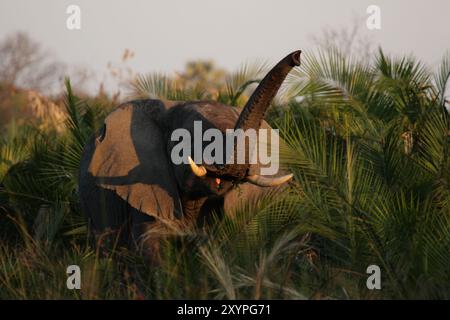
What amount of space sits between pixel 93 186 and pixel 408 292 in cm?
370

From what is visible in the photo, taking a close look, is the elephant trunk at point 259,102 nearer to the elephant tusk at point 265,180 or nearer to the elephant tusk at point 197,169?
the elephant tusk at point 265,180

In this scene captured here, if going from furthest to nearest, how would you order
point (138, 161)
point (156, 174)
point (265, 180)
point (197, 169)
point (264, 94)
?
point (138, 161), point (156, 174), point (265, 180), point (197, 169), point (264, 94)

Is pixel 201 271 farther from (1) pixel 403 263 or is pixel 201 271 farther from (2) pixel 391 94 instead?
(2) pixel 391 94

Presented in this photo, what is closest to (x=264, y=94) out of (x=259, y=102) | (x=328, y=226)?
(x=259, y=102)

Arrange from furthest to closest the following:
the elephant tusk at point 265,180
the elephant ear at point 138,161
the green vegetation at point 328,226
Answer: the elephant ear at point 138,161, the elephant tusk at point 265,180, the green vegetation at point 328,226

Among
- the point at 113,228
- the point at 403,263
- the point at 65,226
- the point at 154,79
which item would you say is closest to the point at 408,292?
the point at 403,263

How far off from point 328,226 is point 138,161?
6.33ft

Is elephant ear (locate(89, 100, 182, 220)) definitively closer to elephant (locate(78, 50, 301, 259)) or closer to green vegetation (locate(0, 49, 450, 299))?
elephant (locate(78, 50, 301, 259))

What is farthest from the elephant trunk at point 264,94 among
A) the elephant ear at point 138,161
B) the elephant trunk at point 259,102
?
the elephant ear at point 138,161

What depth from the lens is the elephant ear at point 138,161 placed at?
10.8 meters

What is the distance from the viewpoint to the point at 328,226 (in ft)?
34.0

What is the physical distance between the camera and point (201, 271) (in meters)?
9.41

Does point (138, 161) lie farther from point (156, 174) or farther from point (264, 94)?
point (264, 94)

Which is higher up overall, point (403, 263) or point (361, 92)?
point (361, 92)
